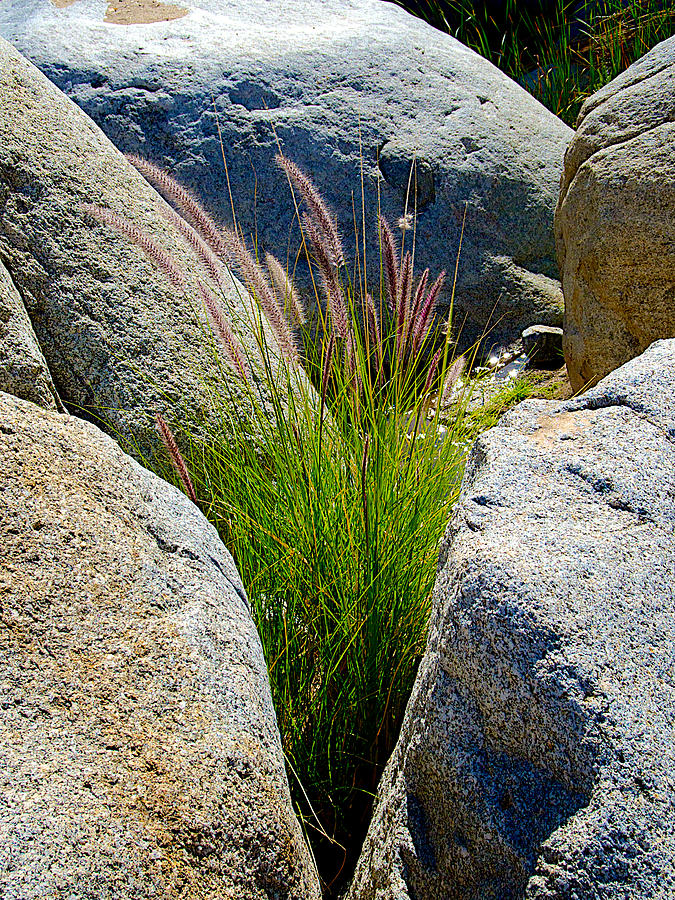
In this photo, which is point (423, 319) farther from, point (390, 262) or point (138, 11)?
point (138, 11)

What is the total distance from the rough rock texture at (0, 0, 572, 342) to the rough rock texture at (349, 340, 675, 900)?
9.92ft

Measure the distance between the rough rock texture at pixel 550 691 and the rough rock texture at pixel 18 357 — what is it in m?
1.17

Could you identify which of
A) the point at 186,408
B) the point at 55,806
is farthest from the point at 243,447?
the point at 55,806

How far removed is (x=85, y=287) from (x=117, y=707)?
62.7 inches

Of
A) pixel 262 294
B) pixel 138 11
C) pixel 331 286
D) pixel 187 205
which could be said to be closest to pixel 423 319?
pixel 331 286

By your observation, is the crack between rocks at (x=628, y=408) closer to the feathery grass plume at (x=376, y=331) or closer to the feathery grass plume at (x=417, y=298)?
the feathery grass plume at (x=376, y=331)

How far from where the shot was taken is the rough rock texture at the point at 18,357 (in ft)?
5.90

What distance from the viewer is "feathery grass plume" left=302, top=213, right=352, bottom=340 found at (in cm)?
195

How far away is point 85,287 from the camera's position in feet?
7.40

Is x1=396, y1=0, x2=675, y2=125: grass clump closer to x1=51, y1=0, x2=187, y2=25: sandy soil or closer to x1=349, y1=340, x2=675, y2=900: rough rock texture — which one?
x1=51, y1=0, x2=187, y2=25: sandy soil

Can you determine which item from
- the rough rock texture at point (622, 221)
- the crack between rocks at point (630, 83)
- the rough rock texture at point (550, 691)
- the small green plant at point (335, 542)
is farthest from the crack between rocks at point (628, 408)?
the crack between rocks at point (630, 83)

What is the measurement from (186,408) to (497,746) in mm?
1594

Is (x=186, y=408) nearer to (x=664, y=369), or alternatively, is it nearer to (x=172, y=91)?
(x=664, y=369)

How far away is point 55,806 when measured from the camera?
0.87 m
